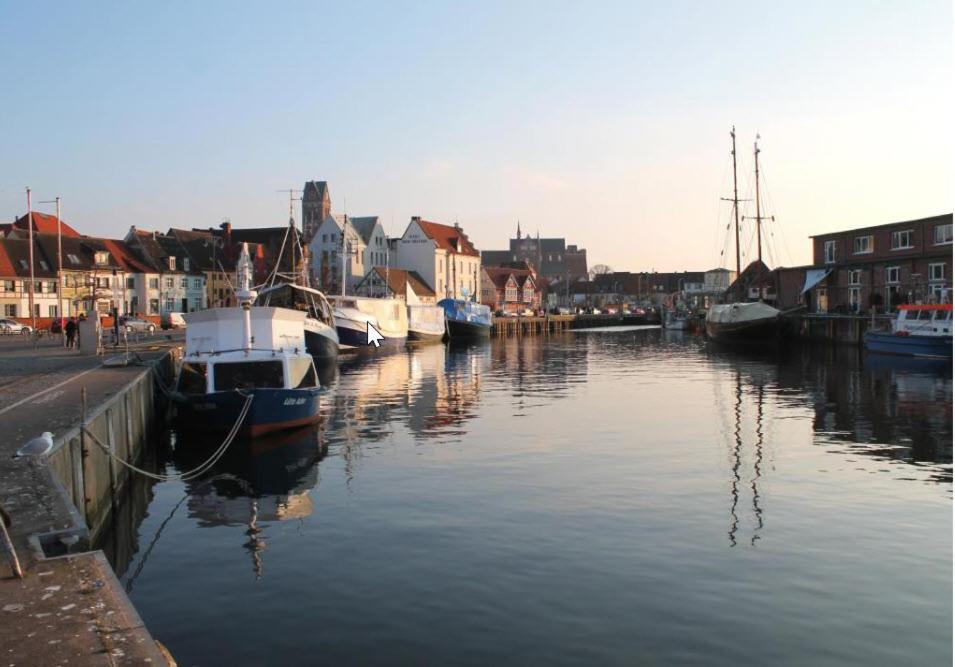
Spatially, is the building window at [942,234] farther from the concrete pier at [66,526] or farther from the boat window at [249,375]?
the concrete pier at [66,526]

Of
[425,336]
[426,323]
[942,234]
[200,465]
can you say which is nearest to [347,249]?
[426,323]

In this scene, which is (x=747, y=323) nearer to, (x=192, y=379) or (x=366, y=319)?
(x=366, y=319)

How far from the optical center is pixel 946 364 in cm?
5203

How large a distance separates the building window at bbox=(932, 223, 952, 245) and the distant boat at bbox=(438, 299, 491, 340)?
152ft

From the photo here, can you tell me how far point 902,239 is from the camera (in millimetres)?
72125

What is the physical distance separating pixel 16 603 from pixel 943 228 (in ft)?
237

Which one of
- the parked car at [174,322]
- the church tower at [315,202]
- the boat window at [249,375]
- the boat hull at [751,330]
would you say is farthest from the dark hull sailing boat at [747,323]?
the church tower at [315,202]

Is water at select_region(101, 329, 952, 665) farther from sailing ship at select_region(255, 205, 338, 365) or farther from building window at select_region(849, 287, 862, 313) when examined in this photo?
building window at select_region(849, 287, 862, 313)

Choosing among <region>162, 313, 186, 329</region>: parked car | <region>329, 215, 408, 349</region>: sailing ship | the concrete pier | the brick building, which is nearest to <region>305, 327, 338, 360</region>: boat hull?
<region>329, 215, 408, 349</region>: sailing ship

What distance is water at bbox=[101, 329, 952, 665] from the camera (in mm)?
10641

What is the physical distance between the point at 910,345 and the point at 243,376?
1789 inches

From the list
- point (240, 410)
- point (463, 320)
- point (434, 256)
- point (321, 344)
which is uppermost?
point (434, 256)

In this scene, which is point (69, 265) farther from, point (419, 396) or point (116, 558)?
point (116, 558)

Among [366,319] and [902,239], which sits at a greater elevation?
[902,239]
